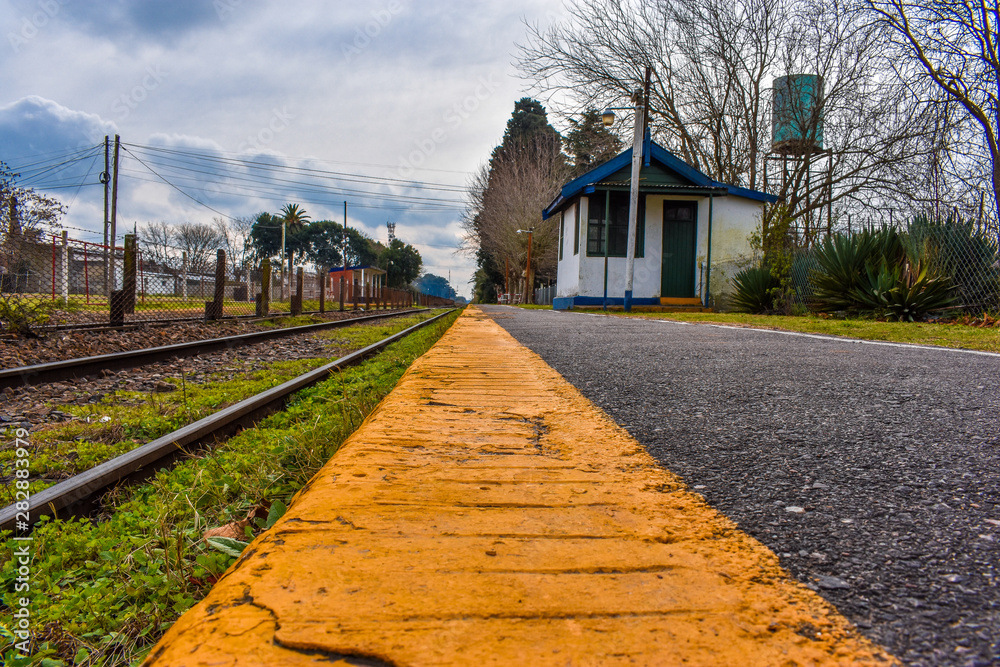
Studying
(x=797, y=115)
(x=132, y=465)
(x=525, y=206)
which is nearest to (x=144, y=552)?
(x=132, y=465)

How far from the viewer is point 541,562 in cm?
82

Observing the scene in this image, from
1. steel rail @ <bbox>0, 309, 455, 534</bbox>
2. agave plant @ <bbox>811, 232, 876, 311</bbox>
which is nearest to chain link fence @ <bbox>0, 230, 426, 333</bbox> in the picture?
steel rail @ <bbox>0, 309, 455, 534</bbox>

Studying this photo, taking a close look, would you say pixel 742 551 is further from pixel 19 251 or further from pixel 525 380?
pixel 19 251

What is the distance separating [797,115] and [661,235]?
6.98 m

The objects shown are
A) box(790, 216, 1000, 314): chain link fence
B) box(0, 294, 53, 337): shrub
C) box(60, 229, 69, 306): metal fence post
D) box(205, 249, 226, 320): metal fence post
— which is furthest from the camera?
box(205, 249, 226, 320): metal fence post

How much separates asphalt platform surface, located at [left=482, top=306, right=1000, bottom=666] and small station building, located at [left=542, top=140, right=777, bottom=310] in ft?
50.2

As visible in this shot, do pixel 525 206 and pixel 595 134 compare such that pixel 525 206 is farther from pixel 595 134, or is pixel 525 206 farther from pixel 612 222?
pixel 612 222

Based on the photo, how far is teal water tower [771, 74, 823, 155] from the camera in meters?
18.9

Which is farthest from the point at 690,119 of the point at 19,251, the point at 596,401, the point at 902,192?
the point at 596,401

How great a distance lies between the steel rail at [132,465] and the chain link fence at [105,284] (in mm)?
5577

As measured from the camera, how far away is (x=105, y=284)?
11.7 meters

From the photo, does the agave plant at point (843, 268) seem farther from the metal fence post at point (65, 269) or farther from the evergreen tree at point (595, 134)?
the metal fence post at point (65, 269)

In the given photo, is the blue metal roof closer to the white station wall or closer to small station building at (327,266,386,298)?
the white station wall

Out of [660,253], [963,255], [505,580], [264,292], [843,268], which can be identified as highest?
[660,253]
